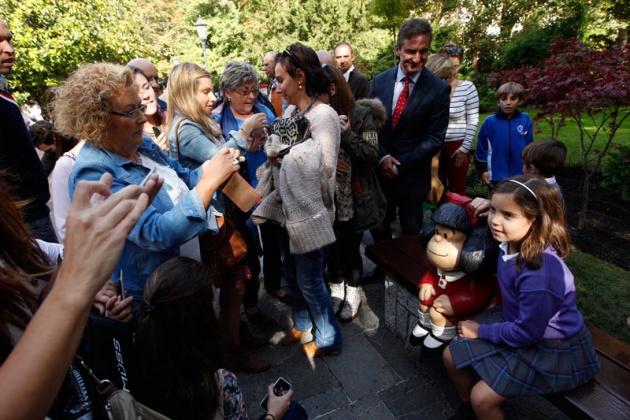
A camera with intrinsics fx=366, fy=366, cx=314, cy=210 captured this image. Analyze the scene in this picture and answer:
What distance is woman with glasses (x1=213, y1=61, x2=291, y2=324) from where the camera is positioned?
299cm

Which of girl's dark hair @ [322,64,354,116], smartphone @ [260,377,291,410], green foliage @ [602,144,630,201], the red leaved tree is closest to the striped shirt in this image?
the red leaved tree

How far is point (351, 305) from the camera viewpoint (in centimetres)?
330

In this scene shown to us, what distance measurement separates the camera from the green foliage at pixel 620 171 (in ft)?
16.2

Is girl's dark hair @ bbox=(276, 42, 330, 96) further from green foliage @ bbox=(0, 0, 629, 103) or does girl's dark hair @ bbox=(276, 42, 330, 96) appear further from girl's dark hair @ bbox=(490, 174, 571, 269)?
green foliage @ bbox=(0, 0, 629, 103)

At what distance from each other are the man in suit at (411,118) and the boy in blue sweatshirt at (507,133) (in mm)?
1314

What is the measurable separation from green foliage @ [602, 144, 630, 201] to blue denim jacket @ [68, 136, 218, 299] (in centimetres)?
551

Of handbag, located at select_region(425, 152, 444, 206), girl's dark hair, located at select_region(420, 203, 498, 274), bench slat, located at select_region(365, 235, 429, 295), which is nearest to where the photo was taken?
girl's dark hair, located at select_region(420, 203, 498, 274)

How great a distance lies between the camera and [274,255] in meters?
3.38

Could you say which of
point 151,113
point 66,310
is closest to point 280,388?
point 66,310

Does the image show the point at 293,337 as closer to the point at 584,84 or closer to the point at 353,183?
the point at 353,183

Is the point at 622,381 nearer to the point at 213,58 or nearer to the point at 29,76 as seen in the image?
the point at 29,76

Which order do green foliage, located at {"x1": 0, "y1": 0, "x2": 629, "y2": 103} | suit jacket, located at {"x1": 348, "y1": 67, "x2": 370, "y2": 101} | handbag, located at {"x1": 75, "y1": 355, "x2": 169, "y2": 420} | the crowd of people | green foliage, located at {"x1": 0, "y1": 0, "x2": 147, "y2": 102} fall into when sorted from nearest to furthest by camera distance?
the crowd of people < handbag, located at {"x1": 75, "y1": 355, "x2": 169, "y2": 420} < suit jacket, located at {"x1": 348, "y1": 67, "x2": 370, "y2": 101} < green foliage, located at {"x1": 0, "y1": 0, "x2": 147, "y2": 102} < green foliage, located at {"x1": 0, "y1": 0, "x2": 629, "y2": 103}

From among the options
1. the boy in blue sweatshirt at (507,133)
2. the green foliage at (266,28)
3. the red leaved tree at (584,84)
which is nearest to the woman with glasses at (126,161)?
the boy in blue sweatshirt at (507,133)

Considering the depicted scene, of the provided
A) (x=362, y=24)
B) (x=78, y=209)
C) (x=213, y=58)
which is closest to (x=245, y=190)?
(x=78, y=209)
